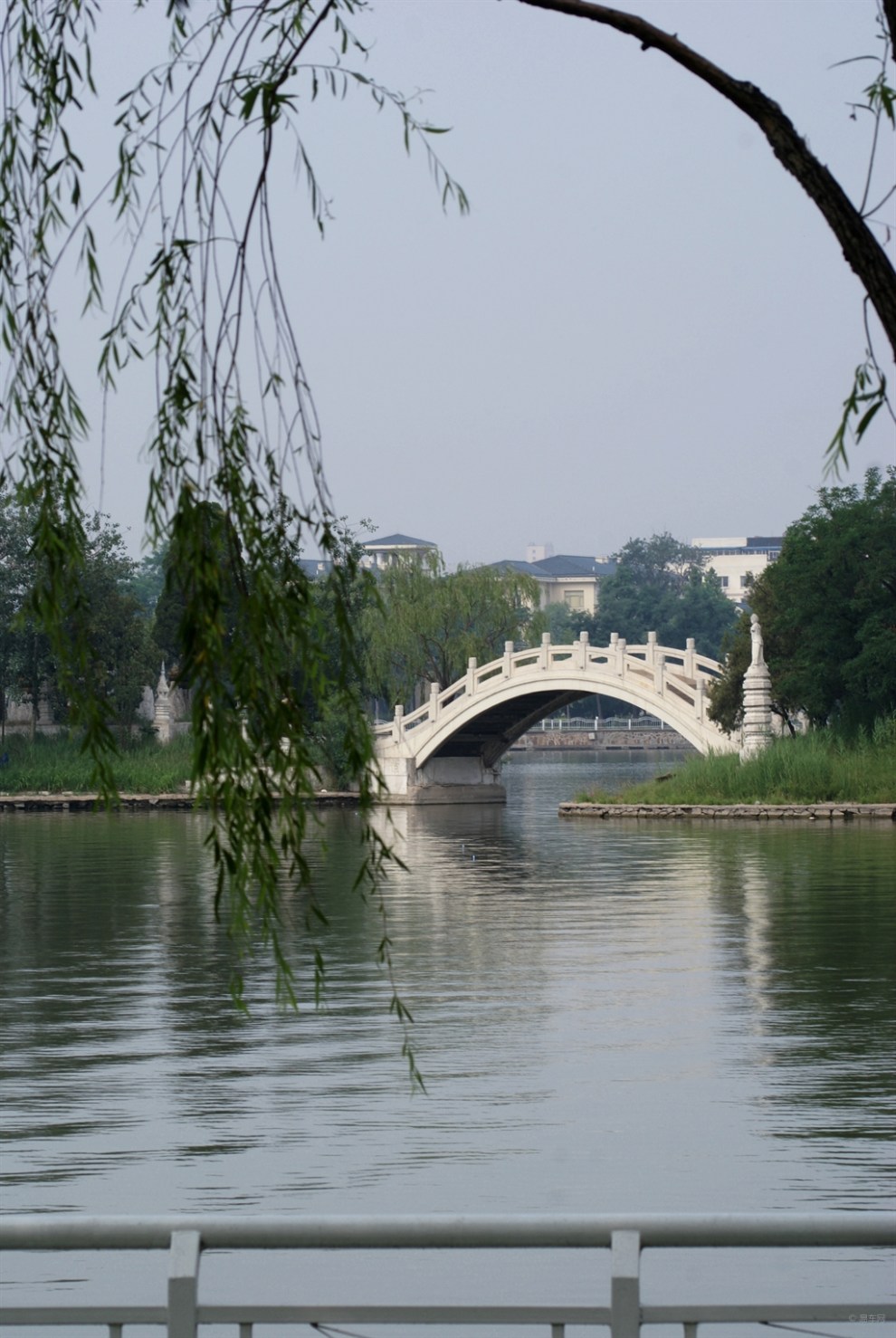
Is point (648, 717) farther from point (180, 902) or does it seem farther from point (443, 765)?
point (180, 902)

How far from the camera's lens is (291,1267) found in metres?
7.91

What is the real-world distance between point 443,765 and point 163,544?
4031cm

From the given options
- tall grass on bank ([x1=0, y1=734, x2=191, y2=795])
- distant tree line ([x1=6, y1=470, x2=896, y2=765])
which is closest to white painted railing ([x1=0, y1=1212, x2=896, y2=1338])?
distant tree line ([x1=6, y1=470, x2=896, y2=765])

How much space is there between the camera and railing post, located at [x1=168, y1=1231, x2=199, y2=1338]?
→ 331 cm

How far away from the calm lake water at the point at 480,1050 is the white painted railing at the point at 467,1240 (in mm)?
4658

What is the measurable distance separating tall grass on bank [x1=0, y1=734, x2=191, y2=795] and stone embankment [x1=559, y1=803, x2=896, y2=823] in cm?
1044

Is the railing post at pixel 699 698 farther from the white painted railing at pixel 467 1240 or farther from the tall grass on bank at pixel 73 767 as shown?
the white painted railing at pixel 467 1240

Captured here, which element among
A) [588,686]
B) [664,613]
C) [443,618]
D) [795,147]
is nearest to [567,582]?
[664,613]

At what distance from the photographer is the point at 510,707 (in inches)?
1690

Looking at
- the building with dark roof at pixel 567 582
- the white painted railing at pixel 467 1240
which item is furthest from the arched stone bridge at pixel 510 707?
the building with dark roof at pixel 567 582

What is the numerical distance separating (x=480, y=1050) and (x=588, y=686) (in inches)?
1035

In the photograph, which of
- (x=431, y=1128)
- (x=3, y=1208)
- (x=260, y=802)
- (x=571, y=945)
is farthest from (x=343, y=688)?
(x=571, y=945)

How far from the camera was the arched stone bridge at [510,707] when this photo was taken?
37250 mm

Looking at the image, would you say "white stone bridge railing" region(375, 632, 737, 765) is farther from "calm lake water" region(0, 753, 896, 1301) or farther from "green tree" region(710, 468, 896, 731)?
"calm lake water" region(0, 753, 896, 1301)
